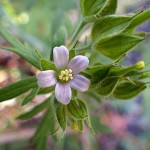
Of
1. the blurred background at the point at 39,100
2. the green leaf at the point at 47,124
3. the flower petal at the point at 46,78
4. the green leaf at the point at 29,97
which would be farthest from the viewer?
the blurred background at the point at 39,100

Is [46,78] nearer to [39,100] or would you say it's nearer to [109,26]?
[109,26]

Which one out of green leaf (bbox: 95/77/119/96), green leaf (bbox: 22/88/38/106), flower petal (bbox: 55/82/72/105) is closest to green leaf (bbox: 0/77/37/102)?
green leaf (bbox: 22/88/38/106)

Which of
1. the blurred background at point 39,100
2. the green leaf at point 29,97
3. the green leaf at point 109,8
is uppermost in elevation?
the green leaf at point 109,8

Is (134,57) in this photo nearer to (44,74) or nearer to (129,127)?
(129,127)

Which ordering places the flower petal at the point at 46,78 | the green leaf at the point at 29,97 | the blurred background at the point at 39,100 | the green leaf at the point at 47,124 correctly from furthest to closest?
the blurred background at the point at 39,100 < the green leaf at the point at 47,124 < the green leaf at the point at 29,97 < the flower petal at the point at 46,78

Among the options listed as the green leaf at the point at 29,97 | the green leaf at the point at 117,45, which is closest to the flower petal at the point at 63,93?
the green leaf at the point at 29,97

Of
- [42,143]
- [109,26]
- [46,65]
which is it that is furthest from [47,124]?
[109,26]

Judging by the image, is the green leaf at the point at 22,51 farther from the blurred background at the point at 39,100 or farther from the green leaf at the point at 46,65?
the blurred background at the point at 39,100

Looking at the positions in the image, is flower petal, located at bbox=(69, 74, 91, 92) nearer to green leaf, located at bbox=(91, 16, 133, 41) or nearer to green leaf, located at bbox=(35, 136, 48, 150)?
green leaf, located at bbox=(91, 16, 133, 41)
